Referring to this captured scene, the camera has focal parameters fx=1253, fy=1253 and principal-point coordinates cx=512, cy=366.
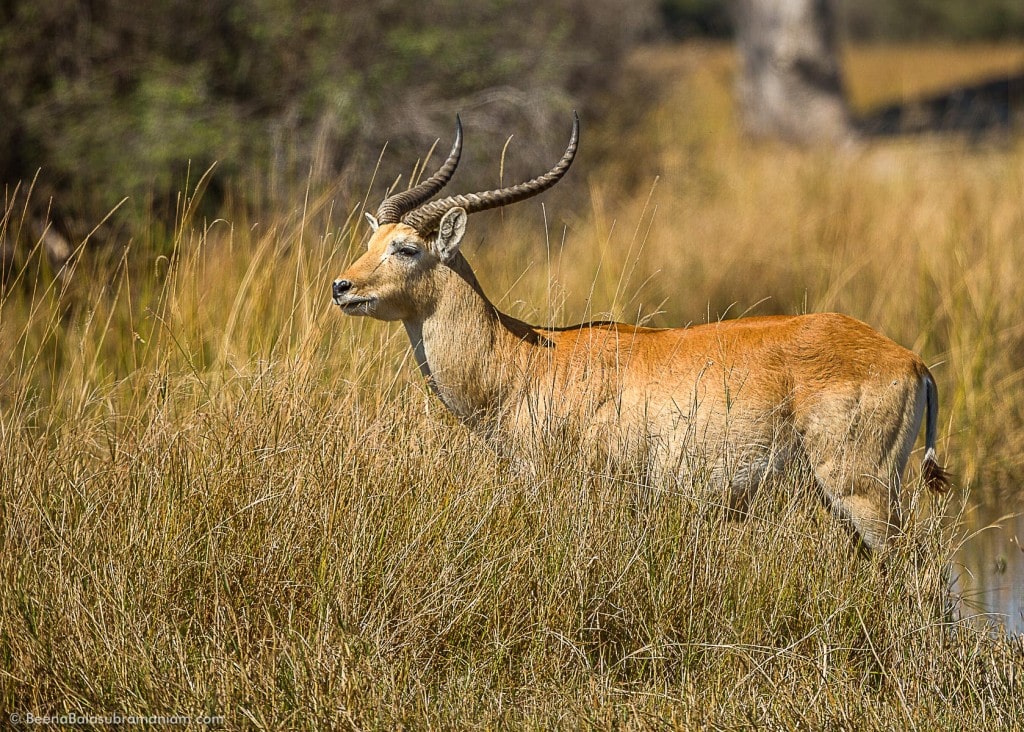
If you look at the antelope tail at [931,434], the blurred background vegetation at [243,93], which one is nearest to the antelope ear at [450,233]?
the antelope tail at [931,434]

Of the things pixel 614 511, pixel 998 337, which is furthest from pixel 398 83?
pixel 614 511

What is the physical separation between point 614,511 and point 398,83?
21.6ft

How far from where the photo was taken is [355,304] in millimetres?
4812

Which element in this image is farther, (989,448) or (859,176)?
(859,176)

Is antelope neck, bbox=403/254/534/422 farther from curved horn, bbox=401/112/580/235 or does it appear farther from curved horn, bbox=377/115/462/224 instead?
curved horn, bbox=377/115/462/224

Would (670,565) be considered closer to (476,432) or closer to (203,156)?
(476,432)

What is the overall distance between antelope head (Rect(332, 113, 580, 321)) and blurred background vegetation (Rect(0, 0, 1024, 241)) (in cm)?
376

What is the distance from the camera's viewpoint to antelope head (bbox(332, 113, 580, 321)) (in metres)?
4.82

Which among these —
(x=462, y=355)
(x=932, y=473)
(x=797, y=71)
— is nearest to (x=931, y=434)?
(x=932, y=473)

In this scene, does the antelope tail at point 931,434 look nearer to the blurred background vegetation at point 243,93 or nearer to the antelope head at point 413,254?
the antelope head at point 413,254

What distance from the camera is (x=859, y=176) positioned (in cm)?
1066

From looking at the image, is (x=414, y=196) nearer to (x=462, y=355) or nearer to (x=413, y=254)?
(x=413, y=254)

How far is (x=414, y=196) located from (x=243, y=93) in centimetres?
572

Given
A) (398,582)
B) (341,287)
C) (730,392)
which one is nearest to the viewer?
(398,582)
